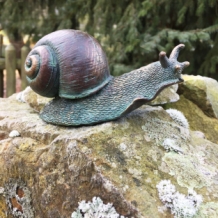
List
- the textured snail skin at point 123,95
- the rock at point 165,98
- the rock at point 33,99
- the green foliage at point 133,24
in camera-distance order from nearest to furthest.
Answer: the textured snail skin at point 123,95
the rock at point 33,99
the rock at point 165,98
the green foliage at point 133,24

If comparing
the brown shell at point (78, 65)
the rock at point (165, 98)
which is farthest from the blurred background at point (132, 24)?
the brown shell at point (78, 65)

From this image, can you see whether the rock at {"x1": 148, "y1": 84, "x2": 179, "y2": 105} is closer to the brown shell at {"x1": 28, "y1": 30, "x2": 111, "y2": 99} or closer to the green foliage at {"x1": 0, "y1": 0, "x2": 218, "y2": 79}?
the brown shell at {"x1": 28, "y1": 30, "x2": 111, "y2": 99}

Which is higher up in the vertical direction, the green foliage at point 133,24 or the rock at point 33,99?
the green foliage at point 133,24

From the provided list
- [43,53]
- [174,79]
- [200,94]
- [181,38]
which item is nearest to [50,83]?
[43,53]

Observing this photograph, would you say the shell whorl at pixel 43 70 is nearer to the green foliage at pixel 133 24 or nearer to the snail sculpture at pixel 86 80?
the snail sculpture at pixel 86 80

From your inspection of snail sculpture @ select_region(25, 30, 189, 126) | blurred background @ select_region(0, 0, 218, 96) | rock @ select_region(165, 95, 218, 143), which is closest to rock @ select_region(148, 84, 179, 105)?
rock @ select_region(165, 95, 218, 143)

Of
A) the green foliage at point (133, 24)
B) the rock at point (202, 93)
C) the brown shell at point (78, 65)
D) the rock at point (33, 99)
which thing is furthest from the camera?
the green foliage at point (133, 24)

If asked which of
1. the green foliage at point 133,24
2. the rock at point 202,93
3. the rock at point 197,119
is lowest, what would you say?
the rock at point 197,119
